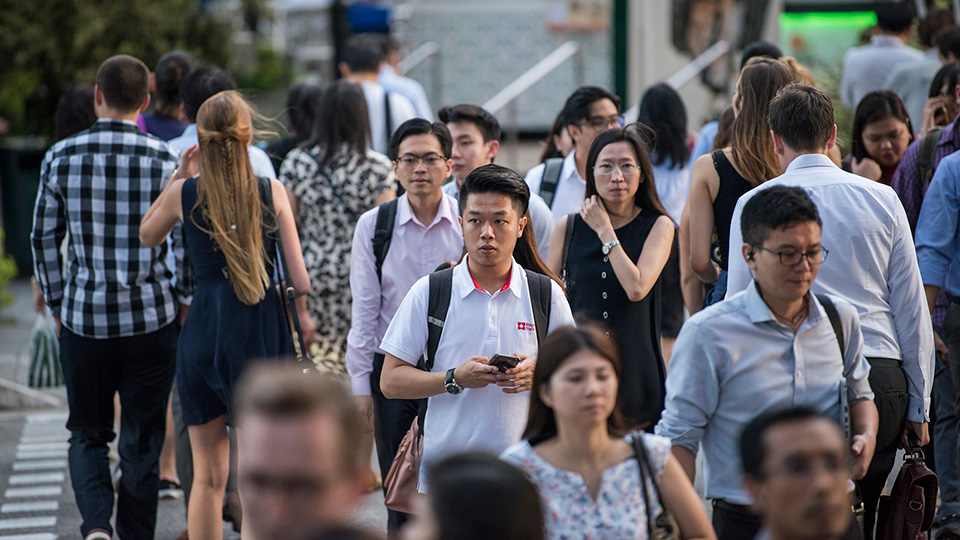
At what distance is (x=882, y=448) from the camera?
3832 mm

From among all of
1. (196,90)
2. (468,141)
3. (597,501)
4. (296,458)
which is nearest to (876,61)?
(468,141)

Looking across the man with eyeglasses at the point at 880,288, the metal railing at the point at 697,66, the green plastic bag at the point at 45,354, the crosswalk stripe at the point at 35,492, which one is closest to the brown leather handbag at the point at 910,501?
the man with eyeglasses at the point at 880,288

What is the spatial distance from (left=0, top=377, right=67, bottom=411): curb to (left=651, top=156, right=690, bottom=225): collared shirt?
512cm

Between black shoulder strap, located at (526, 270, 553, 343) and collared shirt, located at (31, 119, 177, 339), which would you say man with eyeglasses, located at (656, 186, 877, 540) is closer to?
black shoulder strap, located at (526, 270, 553, 343)

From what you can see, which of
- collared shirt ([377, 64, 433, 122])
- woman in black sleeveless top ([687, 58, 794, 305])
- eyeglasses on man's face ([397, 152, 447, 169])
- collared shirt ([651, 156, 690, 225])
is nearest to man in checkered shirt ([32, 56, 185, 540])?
eyeglasses on man's face ([397, 152, 447, 169])

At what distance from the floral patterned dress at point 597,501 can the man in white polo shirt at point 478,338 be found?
75 cm

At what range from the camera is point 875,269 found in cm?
387

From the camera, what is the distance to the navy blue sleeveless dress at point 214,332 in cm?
476

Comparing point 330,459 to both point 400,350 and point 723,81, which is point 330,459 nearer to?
point 400,350

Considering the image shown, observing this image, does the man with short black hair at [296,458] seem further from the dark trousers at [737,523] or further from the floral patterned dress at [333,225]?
the floral patterned dress at [333,225]

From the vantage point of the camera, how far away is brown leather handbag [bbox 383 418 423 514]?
13.3ft

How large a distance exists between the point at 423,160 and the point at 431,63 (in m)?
11.4

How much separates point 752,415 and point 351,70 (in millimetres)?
6012

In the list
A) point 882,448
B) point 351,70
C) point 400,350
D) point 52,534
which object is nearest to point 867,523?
point 882,448
